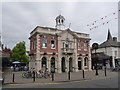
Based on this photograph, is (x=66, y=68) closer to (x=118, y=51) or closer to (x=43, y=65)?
(x=43, y=65)

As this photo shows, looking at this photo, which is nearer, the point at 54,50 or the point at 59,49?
the point at 54,50

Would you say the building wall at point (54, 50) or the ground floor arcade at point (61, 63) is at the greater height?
the building wall at point (54, 50)

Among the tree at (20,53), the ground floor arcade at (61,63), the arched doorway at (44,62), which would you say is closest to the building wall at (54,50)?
the ground floor arcade at (61,63)

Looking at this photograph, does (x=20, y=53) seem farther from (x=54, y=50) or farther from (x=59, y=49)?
(x=59, y=49)

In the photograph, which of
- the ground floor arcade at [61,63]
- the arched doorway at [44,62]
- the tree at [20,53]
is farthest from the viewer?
the tree at [20,53]

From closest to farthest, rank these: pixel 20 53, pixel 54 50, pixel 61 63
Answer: pixel 54 50, pixel 61 63, pixel 20 53

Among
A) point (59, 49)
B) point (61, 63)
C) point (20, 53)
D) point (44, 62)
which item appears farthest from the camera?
point (20, 53)

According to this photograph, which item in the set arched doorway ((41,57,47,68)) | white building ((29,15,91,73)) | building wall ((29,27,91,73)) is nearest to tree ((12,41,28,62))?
white building ((29,15,91,73))

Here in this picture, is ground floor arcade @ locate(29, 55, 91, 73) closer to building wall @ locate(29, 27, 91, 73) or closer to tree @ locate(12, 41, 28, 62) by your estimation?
building wall @ locate(29, 27, 91, 73)

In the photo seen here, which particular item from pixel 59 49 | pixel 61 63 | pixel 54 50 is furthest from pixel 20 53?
pixel 59 49

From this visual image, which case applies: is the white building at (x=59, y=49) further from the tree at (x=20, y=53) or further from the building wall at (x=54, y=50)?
the tree at (x=20, y=53)

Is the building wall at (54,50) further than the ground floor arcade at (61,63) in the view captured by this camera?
No

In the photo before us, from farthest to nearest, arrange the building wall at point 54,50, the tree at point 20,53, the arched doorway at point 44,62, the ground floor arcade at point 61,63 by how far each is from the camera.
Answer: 1. the tree at point 20,53
2. the arched doorway at point 44,62
3. the ground floor arcade at point 61,63
4. the building wall at point 54,50

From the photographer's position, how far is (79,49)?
87.6 ft
